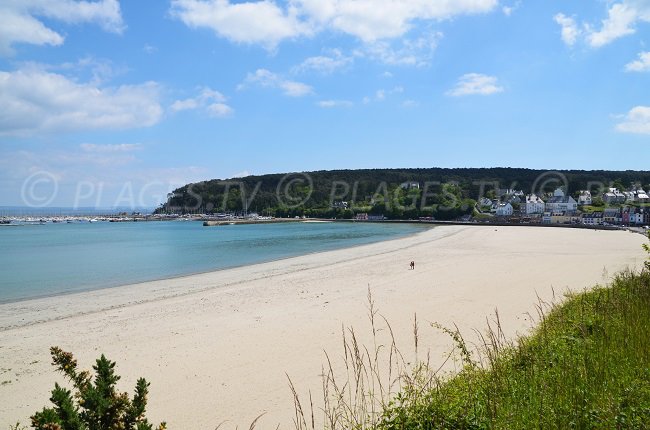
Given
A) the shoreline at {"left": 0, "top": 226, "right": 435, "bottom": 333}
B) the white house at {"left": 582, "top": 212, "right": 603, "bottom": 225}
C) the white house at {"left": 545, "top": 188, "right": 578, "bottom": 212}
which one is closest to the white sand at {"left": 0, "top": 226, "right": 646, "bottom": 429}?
the shoreline at {"left": 0, "top": 226, "right": 435, "bottom": 333}

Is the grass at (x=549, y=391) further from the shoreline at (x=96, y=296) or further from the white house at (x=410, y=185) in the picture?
the white house at (x=410, y=185)

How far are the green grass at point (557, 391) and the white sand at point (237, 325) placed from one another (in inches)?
98.4

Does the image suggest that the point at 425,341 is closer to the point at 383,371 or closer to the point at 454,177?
the point at 383,371

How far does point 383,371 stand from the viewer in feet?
25.3

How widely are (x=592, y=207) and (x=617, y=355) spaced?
114989 mm

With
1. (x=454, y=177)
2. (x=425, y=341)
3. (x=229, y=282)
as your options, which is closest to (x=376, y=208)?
(x=454, y=177)

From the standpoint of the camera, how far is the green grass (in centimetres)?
356

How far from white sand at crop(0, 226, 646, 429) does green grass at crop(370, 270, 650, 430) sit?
2.50 meters

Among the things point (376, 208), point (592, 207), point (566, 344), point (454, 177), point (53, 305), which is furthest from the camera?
point (454, 177)

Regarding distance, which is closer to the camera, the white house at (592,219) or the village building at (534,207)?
the white house at (592,219)

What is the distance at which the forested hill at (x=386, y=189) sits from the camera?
12438cm

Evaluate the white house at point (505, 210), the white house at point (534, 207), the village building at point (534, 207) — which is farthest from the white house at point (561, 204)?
the white house at point (505, 210)

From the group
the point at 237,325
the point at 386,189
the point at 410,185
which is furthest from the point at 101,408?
the point at 410,185

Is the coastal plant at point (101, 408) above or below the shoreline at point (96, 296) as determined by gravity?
above
